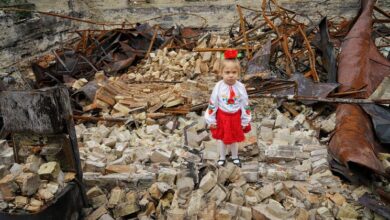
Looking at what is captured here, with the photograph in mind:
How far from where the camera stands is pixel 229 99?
396 centimetres

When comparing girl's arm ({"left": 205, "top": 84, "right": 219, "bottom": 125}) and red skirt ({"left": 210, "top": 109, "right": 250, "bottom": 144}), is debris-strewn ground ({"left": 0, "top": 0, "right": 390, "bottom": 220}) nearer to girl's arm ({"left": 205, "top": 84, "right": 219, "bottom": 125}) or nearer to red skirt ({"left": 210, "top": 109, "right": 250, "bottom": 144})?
red skirt ({"left": 210, "top": 109, "right": 250, "bottom": 144})

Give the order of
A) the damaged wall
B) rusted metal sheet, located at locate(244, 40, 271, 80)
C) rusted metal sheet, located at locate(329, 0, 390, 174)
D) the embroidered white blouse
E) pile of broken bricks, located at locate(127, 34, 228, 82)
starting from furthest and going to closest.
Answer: the damaged wall → pile of broken bricks, located at locate(127, 34, 228, 82) → rusted metal sheet, located at locate(244, 40, 271, 80) → the embroidered white blouse → rusted metal sheet, located at locate(329, 0, 390, 174)

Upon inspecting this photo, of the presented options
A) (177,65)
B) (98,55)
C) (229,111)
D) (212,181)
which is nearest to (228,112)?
(229,111)

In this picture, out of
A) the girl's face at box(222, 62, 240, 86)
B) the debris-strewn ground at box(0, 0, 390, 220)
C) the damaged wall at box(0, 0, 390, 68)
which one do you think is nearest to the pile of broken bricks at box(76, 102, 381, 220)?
the debris-strewn ground at box(0, 0, 390, 220)

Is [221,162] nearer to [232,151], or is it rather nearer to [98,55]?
[232,151]

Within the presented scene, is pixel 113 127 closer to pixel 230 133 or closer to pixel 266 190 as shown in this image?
pixel 230 133

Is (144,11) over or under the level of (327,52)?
over

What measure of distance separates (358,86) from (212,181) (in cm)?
300

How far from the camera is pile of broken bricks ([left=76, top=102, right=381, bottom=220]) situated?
10.7ft

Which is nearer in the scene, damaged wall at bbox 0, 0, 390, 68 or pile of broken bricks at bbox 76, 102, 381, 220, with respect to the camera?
pile of broken bricks at bbox 76, 102, 381, 220

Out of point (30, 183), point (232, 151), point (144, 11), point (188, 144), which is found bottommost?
point (188, 144)

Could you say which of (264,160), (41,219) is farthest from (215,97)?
(41,219)

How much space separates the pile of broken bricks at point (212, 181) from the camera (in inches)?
129

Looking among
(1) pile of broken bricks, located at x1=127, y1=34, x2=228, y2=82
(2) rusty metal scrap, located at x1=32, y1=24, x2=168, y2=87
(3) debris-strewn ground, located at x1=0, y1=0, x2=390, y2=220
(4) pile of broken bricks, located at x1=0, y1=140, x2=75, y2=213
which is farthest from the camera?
(2) rusty metal scrap, located at x1=32, y1=24, x2=168, y2=87
